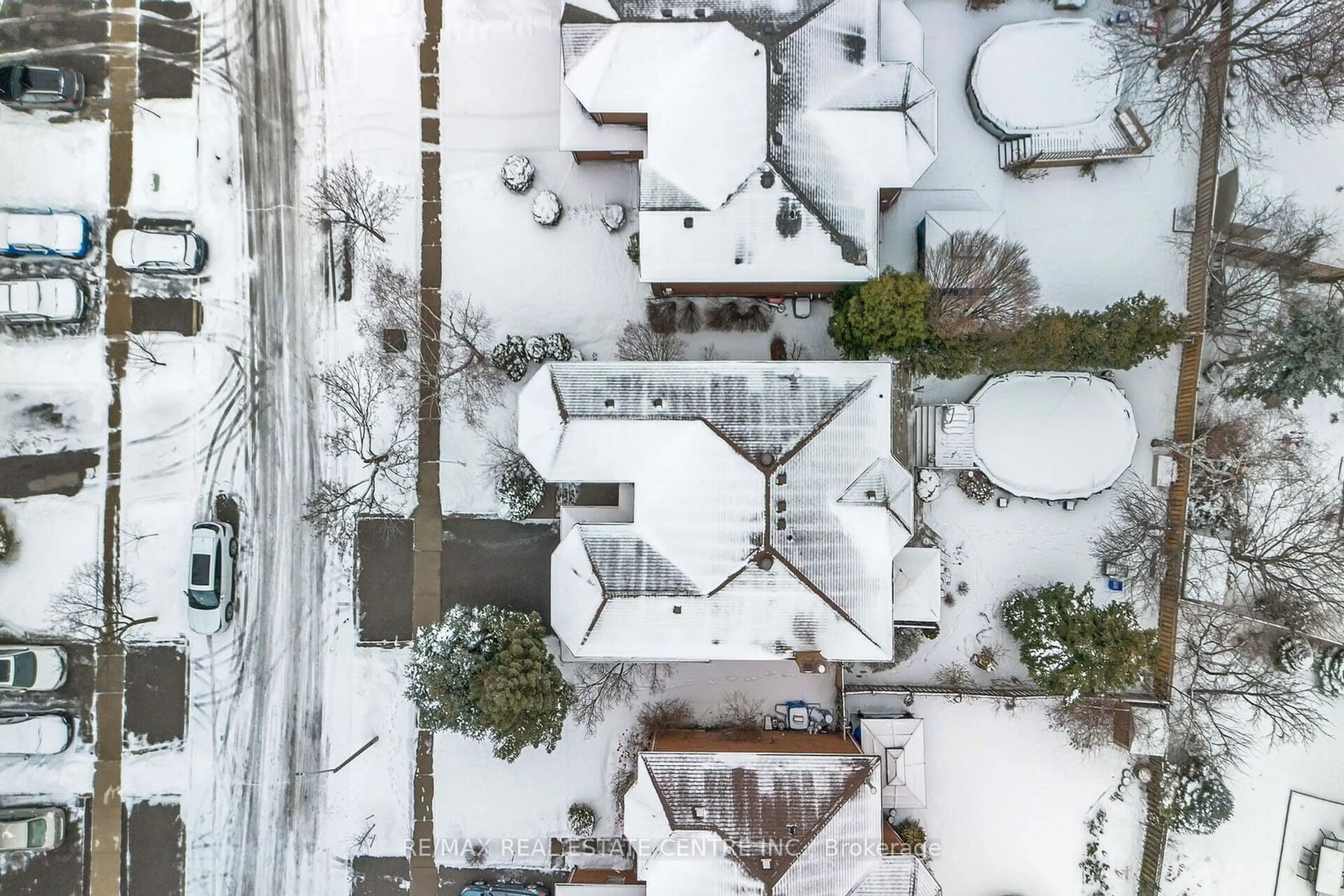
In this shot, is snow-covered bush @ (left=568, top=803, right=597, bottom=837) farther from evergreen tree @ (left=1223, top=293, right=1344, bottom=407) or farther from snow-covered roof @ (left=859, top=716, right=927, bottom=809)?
evergreen tree @ (left=1223, top=293, right=1344, bottom=407)

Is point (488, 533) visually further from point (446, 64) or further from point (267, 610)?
point (446, 64)

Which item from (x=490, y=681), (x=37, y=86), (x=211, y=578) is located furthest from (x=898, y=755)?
(x=37, y=86)

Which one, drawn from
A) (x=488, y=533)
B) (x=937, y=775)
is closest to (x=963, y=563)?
A: (x=937, y=775)

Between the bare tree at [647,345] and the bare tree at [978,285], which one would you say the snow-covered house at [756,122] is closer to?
the bare tree at [978,285]

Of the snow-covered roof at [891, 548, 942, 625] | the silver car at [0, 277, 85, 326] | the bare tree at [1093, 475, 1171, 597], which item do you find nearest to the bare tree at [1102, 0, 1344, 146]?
the bare tree at [1093, 475, 1171, 597]

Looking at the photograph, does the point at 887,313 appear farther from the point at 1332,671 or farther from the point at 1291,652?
the point at 1332,671

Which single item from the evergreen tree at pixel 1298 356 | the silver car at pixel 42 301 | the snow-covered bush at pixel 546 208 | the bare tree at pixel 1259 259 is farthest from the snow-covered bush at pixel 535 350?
the evergreen tree at pixel 1298 356

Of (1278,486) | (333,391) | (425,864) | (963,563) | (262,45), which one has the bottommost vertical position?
(425,864)
